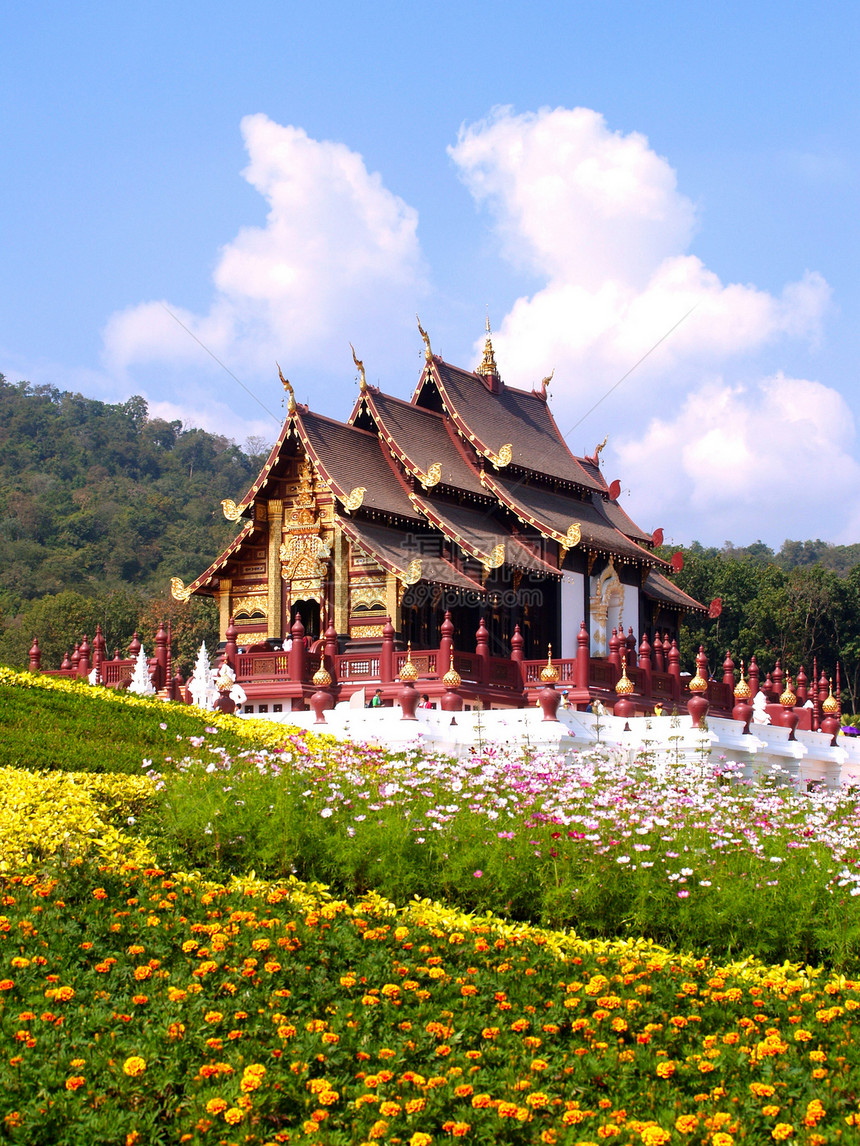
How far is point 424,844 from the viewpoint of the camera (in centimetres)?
1012

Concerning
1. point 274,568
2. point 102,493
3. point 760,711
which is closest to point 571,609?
point 760,711

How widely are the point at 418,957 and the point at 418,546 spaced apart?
66.9 feet

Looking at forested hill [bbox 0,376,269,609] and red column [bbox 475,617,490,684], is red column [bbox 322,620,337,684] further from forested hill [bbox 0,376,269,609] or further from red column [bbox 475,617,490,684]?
forested hill [bbox 0,376,269,609]

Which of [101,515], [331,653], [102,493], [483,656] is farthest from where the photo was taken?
[102,493]

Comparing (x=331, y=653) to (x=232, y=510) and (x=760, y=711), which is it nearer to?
(x=232, y=510)

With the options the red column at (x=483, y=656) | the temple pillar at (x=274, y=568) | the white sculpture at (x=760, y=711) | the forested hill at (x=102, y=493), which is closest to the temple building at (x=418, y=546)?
the temple pillar at (x=274, y=568)

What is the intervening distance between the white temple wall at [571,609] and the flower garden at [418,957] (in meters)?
16.2

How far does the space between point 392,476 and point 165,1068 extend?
23.6m

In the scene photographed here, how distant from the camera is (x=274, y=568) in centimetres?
2827

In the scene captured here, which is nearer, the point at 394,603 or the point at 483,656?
the point at 483,656

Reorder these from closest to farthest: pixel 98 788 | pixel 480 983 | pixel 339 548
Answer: pixel 480 983
pixel 98 788
pixel 339 548

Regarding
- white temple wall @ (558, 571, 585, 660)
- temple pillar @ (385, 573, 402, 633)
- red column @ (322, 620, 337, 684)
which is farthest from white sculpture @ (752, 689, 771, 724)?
red column @ (322, 620, 337, 684)

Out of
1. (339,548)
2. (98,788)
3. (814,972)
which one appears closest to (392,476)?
(339,548)

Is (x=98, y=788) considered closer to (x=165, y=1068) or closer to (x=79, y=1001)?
(x=79, y=1001)
